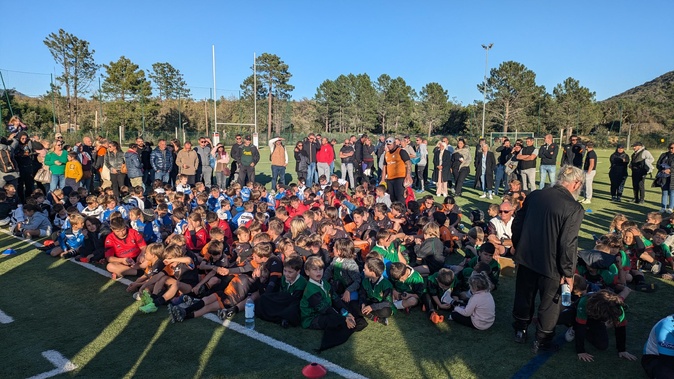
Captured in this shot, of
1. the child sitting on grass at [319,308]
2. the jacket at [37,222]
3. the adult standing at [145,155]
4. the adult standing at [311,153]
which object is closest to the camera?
the child sitting on grass at [319,308]

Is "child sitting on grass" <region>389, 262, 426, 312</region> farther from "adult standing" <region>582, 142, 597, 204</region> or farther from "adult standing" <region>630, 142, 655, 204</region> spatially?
"adult standing" <region>630, 142, 655, 204</region>

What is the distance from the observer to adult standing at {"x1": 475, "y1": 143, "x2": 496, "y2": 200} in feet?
46.4

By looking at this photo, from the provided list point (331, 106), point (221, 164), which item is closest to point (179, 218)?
point (221, 164)

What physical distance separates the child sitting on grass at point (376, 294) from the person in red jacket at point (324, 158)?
940 cm

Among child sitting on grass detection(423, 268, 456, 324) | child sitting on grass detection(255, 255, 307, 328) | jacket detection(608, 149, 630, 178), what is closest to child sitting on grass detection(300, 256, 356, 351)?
child sitting on grass detection(255, 255, 307, 328)

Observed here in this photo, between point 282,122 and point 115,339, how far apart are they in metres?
61.6

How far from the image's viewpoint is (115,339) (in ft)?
15.8

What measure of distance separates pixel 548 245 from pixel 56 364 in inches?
200

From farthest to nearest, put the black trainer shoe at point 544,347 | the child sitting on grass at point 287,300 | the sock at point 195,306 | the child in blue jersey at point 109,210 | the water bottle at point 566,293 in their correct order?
the child in blue jersey at point 109,210, the sock at point 195,306, the child sitting on grass at point 287,300, the black trainer shoe at point 544,347, the water bottle at point 566,293

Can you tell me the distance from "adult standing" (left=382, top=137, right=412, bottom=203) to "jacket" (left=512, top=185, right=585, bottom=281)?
6.02m

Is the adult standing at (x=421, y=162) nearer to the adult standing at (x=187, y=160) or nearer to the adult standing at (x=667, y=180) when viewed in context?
the adult standing at (x=667, y=180)

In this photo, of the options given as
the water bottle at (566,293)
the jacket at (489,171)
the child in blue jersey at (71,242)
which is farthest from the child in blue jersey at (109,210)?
the jacket at (489,171)

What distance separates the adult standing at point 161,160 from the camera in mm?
12602

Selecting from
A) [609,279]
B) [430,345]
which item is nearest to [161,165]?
[430,345]
